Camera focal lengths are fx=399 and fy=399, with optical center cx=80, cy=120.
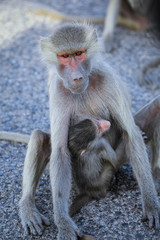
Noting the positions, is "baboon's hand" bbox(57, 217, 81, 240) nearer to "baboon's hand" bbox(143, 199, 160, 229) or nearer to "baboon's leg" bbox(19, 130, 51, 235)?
"baboon's leg" bbox(19, 130, 51, 235)

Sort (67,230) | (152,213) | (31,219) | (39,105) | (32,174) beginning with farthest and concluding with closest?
(39,105)
(32,174)
(31,219)
(152,213)
(67,230)

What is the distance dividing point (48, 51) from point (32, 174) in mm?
1154

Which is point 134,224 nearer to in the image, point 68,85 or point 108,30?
point 68,85

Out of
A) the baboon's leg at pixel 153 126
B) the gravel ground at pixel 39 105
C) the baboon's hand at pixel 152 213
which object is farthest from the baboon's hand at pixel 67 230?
the baboon's leg at pixel 153 126

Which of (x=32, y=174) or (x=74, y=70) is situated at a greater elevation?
(x=74, y=70)

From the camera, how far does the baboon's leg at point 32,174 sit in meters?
3.58

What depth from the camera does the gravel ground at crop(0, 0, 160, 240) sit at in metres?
3.55

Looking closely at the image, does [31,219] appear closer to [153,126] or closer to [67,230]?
[67,230]

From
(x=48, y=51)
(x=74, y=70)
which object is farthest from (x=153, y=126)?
(x=48, y=51)

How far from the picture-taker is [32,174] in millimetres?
3691

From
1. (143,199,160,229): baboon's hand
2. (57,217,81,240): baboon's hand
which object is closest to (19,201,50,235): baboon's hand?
(57,217,81,240): baboon's hand

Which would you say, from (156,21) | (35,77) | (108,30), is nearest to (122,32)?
(108,30)

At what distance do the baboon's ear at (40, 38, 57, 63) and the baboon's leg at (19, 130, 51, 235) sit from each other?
0.70 m

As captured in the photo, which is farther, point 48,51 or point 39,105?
point 39,105
